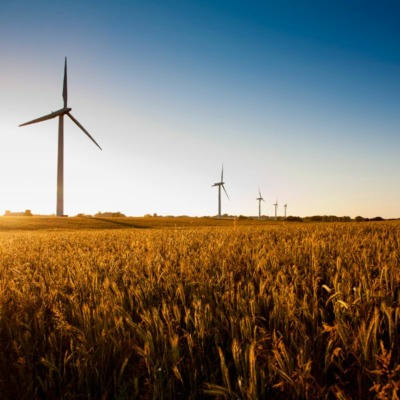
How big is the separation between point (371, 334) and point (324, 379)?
32cm

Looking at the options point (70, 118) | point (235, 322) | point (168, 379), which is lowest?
point (168, 379)

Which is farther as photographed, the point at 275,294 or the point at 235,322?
the point at 275,294

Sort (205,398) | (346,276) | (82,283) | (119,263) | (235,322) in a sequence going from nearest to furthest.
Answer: (205,398), (235,322), (346,276), (82,283), (119,263)

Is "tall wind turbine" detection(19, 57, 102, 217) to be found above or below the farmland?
above

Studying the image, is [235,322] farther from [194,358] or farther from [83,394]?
[83,394]

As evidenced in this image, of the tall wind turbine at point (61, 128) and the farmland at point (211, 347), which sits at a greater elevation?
the tall wind turbine at point (61, 128)

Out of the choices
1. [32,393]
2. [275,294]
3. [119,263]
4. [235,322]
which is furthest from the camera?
A: [119,263]

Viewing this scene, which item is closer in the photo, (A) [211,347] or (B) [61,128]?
(A) [211,347]

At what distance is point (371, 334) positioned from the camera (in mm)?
1556

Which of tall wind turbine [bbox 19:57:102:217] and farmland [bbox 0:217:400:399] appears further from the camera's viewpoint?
tall wind turbine [bbox 19:57:102:217]

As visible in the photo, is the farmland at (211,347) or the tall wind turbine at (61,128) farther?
the tall wind turbine at (61,128)

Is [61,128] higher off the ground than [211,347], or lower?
higher

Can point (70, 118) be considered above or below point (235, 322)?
above

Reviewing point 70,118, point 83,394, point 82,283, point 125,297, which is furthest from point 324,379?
point 70,118
